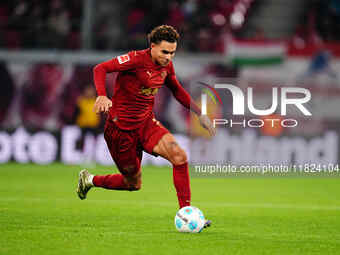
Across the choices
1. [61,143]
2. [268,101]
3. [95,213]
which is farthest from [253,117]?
[95,213]

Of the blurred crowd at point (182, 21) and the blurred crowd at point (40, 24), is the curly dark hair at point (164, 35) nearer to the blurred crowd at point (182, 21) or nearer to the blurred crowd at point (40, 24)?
the blurred crowd at point (182, 21)

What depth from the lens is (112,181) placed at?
23.4 feet

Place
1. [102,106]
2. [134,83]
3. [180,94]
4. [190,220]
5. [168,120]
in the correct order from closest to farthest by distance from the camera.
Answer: [102,106]
[190,220]
[134,83]
[180,94]
[168,120]

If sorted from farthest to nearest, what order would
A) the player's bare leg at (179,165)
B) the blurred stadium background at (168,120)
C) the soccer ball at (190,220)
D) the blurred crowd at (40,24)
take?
the blurred crowd at (40,24) < the blurred stadium background at (168,120) < the player's bare leg at (179,165) < the soccer ball at (190,220)

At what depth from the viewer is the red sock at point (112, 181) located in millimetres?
7066

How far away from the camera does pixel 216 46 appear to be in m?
17.2

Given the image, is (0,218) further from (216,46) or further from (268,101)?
(216,46)

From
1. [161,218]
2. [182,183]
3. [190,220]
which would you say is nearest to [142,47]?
[161,218]

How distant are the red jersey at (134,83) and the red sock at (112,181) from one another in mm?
690

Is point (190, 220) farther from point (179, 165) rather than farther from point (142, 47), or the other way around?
point (142, 47)

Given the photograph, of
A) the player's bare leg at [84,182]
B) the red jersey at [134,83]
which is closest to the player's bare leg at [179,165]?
the red jersey at [134,83]

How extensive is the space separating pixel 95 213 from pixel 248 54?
9649mm

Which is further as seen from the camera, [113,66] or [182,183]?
[113,66]

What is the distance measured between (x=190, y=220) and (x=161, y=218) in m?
1.26
